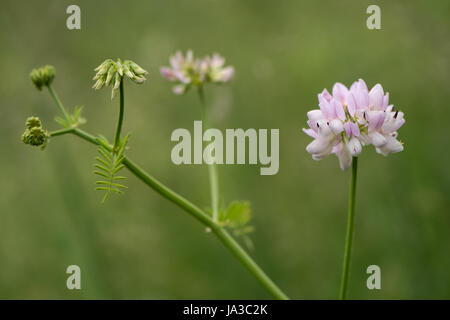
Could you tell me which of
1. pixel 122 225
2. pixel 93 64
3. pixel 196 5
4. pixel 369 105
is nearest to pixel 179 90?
pixel 369 105

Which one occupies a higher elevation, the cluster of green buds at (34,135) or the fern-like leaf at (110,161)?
the cluster of green buds at (34,135)

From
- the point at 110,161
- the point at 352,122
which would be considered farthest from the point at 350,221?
the point at 110,161

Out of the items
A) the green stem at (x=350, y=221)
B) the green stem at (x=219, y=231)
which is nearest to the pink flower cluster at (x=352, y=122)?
the green stem at (x=350, y=221)

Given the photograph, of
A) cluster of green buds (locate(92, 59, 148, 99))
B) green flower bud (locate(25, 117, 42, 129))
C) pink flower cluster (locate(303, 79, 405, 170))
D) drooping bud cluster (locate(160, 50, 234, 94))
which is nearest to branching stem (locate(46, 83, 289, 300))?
green flower bud (locate(25, 117, 42, 129))

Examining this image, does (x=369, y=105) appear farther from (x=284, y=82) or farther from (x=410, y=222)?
(x=284, y=82)

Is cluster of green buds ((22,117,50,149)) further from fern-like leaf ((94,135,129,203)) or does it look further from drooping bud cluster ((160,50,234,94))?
drooping bud cluster ((160,50,234,94))

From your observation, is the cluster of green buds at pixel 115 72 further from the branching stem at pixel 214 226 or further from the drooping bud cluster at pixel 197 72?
the drooping bud cluster at pixel 197 72

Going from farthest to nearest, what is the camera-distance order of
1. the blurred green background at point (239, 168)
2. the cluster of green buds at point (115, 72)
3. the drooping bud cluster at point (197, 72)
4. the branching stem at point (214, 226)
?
the blurred green background at point (239, 168)
the drooping bud cluster at point (197, 72)
the branching stem at point (214, 226)
the cluster of green buds at point (115, 72)
